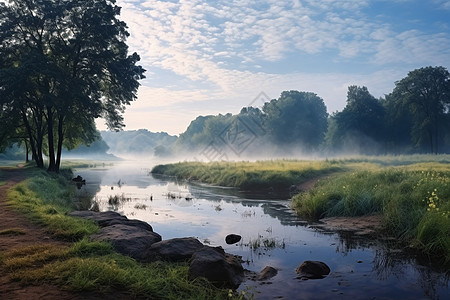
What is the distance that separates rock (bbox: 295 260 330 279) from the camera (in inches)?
328

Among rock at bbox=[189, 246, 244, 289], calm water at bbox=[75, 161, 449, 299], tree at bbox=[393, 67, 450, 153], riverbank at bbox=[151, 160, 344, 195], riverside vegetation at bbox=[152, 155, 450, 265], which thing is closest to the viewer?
rock at bbox=[189, 246, 244, 289]

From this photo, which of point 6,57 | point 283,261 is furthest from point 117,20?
point 283,261

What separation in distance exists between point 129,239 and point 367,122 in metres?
74.4

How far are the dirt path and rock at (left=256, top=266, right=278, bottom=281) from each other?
3566mm

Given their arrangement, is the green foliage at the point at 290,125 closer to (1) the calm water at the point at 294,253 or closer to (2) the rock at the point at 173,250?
(1) the calm water at the point at 294,253

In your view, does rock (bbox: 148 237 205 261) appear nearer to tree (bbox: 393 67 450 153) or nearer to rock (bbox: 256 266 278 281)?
rock (bbox: 256 266 278 281)

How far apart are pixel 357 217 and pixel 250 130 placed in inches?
3604

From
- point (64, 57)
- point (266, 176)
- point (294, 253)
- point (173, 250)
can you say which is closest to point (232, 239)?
point (294, 253)

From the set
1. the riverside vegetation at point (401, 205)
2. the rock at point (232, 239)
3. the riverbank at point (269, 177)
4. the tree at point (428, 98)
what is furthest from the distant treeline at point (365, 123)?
the rock at point (232, 239)

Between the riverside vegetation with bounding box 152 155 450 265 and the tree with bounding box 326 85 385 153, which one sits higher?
the tree with bounding box 326 85 385 153

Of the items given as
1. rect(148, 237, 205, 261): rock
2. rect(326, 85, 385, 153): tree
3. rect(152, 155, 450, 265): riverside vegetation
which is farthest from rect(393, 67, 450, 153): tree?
rect(148, 237, 205, 261): rock

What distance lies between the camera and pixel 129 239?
8898 mm

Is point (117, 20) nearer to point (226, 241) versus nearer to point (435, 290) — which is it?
point (226, 241)

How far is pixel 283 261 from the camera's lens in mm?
9602
